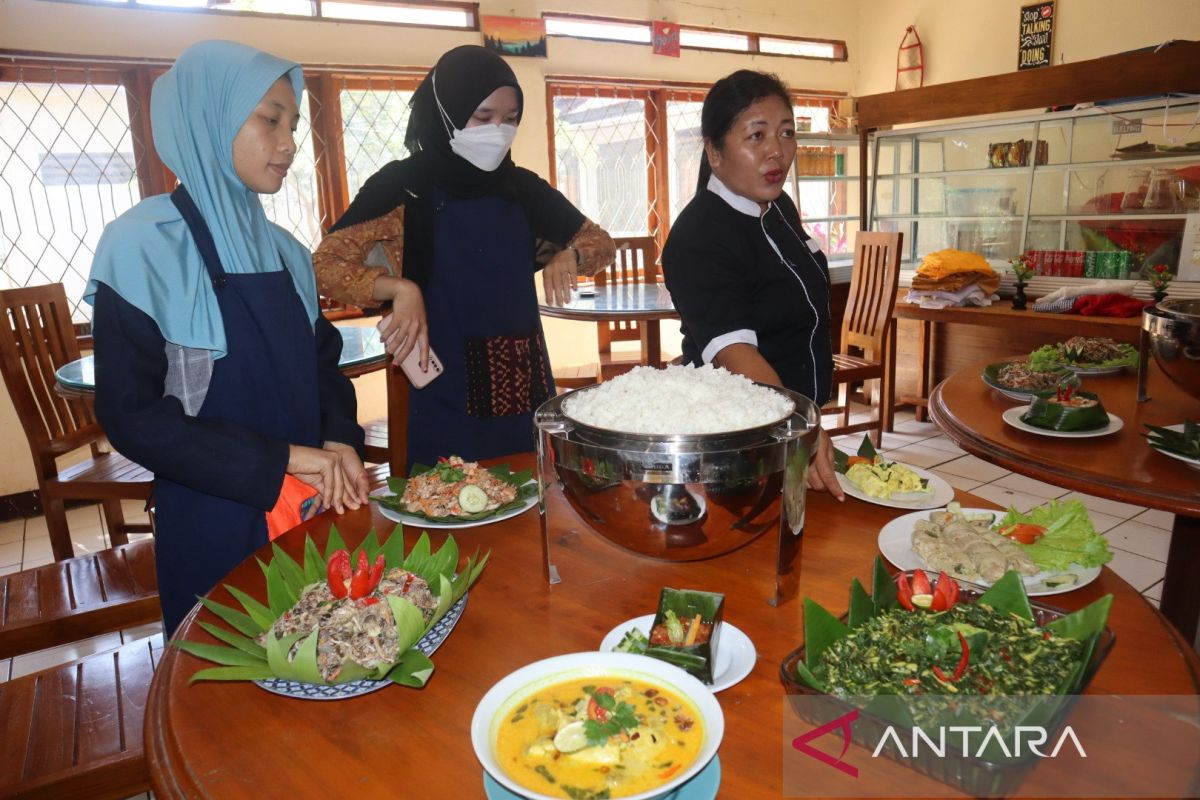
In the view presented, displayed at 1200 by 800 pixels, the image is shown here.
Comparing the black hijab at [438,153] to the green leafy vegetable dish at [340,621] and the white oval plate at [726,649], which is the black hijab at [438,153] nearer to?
the green leafy vegetable dish at [340,621]

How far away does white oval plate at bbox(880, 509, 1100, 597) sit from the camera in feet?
3.49

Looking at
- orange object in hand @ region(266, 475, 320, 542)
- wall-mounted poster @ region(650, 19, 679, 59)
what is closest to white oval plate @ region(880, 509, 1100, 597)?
orange object in hand @ region(266, 475, 320, 542)

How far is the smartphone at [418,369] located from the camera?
1.87 metres

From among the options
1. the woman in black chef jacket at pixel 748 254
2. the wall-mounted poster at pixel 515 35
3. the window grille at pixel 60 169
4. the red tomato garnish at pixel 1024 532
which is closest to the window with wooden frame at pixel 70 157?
the window grille at pixel 60 169

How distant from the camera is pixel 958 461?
4590mm

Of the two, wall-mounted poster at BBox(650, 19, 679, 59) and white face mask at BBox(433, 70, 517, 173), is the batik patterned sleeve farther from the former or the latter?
wall-mounted poster at BBox(650, 19, 679, 59)

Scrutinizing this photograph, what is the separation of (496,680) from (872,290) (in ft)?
14.2

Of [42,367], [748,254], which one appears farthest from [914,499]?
[42,367]

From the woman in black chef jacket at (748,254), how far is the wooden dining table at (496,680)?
74 centimetres

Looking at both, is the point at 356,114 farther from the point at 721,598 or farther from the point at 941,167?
the point at 721,598

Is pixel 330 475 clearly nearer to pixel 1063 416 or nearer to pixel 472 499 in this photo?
pixel 472 499

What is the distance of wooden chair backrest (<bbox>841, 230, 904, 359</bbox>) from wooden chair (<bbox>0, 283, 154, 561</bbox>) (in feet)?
12.5

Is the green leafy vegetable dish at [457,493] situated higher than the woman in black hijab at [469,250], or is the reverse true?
the woman in black hijab at [469,250]

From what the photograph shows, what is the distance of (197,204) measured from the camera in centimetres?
150
